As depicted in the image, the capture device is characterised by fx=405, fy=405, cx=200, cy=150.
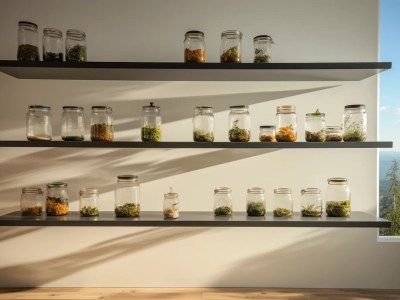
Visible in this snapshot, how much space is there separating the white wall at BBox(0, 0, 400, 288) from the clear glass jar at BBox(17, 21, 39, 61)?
290 millimetres

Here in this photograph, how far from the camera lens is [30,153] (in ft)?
8.29

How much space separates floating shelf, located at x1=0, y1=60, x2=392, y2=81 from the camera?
2.13m

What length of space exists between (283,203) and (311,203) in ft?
0.51

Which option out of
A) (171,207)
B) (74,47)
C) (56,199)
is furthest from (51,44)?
(171,207)

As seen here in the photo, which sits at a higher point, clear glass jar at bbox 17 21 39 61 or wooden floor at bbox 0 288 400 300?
clear glass jar at bbox 17 21 39 61

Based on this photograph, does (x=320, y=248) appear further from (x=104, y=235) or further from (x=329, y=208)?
(x=104, y=235)

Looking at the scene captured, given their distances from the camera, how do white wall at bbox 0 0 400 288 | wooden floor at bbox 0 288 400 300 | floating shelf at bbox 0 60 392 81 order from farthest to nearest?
1. white wall at bbox 0 0 400 288
2. wooden floor at bbox 0 288 400 300
3. floating shelf at bbox 0 60 392 81

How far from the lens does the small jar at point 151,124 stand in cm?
223

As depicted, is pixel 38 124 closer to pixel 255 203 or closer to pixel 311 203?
pixel 255 203

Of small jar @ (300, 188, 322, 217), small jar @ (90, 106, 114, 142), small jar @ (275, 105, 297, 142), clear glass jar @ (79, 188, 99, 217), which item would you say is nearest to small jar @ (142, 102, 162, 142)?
small jar @ (90, 106, 114, 142)

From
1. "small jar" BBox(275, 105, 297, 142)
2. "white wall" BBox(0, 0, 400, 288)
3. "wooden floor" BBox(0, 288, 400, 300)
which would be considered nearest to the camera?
"small jar" BBox(275, 105, 297, 142)

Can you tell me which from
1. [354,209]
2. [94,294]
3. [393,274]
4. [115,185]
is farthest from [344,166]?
[94,294]

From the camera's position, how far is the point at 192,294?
2430mm

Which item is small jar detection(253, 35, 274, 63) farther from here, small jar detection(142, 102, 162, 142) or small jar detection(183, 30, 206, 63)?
small jar detection(142, 102, 162, 142)
